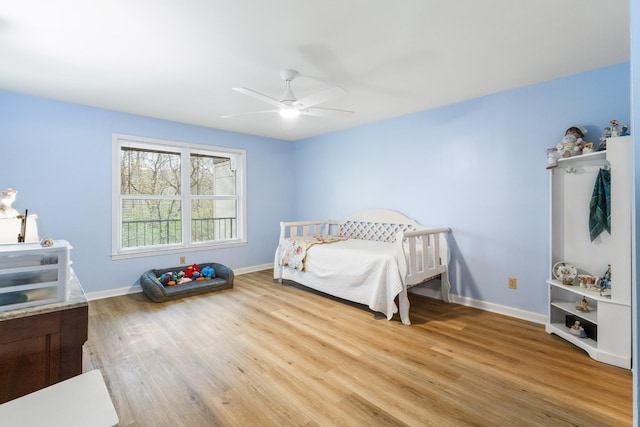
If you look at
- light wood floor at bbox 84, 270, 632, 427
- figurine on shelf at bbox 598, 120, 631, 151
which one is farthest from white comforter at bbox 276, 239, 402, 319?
figurine on shelf at bbox 598, 120, 631, 151

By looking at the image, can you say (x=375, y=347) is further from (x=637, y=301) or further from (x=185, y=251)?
(x=185, y=251)

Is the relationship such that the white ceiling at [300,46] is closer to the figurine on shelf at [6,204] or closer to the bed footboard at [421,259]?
the figurine on shelf at [6,204]

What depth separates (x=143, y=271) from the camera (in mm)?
3846

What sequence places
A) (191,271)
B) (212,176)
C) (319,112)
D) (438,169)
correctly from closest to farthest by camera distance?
(319,112) < (438,169) < (191,271) < (212,176)

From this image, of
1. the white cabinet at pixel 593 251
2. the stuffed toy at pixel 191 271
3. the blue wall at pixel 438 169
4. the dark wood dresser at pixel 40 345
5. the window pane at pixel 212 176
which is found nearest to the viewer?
the dark wood dresser at pixel 40 345

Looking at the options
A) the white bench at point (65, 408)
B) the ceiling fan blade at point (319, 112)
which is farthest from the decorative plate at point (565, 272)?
the white bench at point (65, 408)

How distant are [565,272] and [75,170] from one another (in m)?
4.96

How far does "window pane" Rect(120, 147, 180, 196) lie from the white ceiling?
863mm

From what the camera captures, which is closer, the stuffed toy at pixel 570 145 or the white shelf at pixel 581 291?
the white shelf at pixel 581 291

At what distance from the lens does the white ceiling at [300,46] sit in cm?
178

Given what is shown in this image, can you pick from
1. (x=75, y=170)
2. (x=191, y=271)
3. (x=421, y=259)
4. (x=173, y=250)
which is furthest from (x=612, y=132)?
(x=75, y=170)

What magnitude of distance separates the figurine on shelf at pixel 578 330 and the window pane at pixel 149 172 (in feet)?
14.9

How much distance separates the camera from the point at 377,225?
408 centimetres

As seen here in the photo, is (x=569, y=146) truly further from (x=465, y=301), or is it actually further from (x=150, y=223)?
(x=150, y=223)
